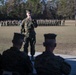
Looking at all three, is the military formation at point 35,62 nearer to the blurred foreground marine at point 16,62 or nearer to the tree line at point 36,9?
the blurred foreground marine at point 16,62

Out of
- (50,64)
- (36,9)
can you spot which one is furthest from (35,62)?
(36,9)

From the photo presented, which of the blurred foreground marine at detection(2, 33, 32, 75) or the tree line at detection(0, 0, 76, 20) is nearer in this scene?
the blurred foreground marine at detection(2, 33, 32, 75)

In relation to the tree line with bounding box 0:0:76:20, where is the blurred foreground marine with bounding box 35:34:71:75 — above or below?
above

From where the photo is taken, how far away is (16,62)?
18.8ft

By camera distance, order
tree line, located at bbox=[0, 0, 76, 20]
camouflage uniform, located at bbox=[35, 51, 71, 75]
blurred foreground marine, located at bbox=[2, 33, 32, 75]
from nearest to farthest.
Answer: camouflage uniform, located at bbox=[35, 51, 71, 75] < blurred foreground marine, located at bbox=[2, 33, 32, 75] < tree line, located at bbox=[0, 0, 76, 20]

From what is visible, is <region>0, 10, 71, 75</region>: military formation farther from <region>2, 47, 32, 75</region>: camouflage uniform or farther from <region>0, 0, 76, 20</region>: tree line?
<region>0, 0, 76, 20</region>: tree line

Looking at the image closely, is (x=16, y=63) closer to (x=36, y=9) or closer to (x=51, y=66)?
(x=51, y=66)

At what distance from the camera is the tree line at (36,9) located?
339ft

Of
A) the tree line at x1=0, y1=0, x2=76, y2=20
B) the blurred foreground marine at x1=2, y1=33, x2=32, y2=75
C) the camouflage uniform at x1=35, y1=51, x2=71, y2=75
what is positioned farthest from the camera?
the tree line at x1=0, y1=0, x2=76, y2=20

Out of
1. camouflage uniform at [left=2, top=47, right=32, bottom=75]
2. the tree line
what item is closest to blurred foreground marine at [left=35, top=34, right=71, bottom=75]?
camouflage uniform at [left=2, top=47, right=32, bottom=75]

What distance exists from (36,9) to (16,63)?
10308 centimetres

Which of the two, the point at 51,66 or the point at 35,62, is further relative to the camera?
the point at 35,62

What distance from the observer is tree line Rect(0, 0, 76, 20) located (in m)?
103

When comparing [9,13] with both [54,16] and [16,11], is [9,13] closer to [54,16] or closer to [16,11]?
[16,11]
